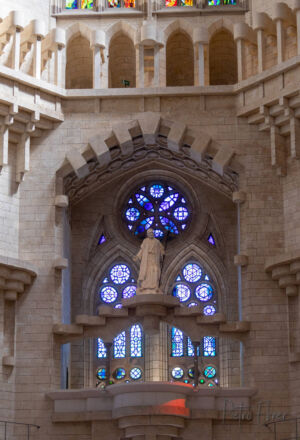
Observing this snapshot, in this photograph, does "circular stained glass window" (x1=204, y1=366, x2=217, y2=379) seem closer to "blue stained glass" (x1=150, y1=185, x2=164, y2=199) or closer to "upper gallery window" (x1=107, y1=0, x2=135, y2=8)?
"blue stained glass" (x1=150, y1=185, x2=164, y2=199)

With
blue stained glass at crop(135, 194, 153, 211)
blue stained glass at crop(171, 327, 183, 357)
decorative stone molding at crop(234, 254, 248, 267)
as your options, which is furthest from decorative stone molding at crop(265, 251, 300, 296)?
blue stained glass at crop(135, 194, 153, 211)

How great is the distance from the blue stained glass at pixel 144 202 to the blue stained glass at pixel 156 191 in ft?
0.70

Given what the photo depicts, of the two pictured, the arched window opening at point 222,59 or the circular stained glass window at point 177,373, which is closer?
the arched window opening at point 222,59

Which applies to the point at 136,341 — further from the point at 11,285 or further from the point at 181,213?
the point at 11,285

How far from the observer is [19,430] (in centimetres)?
2483

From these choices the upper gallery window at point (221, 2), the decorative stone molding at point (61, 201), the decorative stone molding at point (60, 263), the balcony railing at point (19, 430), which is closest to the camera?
the balcony railing at point (19, 430)

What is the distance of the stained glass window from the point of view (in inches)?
1157

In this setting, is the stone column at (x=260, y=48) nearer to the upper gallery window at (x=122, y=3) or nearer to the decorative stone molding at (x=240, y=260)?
the upper gallery window at (x=122, y=3)

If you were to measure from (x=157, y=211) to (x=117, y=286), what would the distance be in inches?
84.7

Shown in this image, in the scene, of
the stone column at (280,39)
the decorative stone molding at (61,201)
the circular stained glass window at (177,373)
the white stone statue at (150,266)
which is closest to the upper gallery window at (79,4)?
the stone column at (280,39)

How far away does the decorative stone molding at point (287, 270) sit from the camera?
2502 cm

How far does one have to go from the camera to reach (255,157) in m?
26.5

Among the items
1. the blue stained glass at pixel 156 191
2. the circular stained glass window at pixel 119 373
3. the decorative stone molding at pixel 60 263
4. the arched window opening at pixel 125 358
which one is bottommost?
the circular stained glass window at pixel 119 373

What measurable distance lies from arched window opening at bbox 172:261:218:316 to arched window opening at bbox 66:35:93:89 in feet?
16.9
